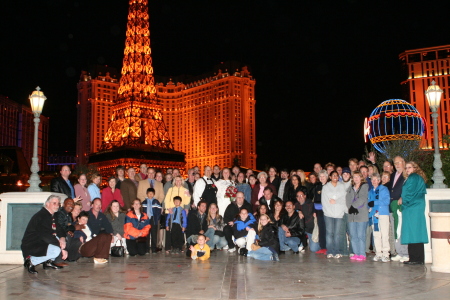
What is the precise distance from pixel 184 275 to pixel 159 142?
9204 cm

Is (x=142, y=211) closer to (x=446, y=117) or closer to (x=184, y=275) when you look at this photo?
(x=184, y=275)

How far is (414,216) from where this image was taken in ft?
28.5

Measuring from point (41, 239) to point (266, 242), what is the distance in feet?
15.2

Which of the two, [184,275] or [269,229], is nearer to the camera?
[184,275]

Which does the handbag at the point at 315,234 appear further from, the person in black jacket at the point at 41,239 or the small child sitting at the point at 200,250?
the person in black jacket at the point at 41,239

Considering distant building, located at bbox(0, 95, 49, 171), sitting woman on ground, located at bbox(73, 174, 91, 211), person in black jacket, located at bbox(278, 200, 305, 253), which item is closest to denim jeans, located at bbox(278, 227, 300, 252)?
person in black jacket, located at bbox(278, 200, 305, 253)

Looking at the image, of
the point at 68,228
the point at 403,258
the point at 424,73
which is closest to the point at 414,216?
the point at 403,258

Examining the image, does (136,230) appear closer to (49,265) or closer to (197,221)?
(197,221)

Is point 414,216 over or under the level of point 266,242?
over

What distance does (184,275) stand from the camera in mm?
7648

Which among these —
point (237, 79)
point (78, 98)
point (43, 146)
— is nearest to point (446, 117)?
point (237, 79)

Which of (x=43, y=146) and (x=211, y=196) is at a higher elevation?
(x=43, y=146)

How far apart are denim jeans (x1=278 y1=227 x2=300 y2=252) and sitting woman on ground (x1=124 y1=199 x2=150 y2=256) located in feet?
10.6

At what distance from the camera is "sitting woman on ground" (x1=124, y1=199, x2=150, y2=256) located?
10.6 metres
